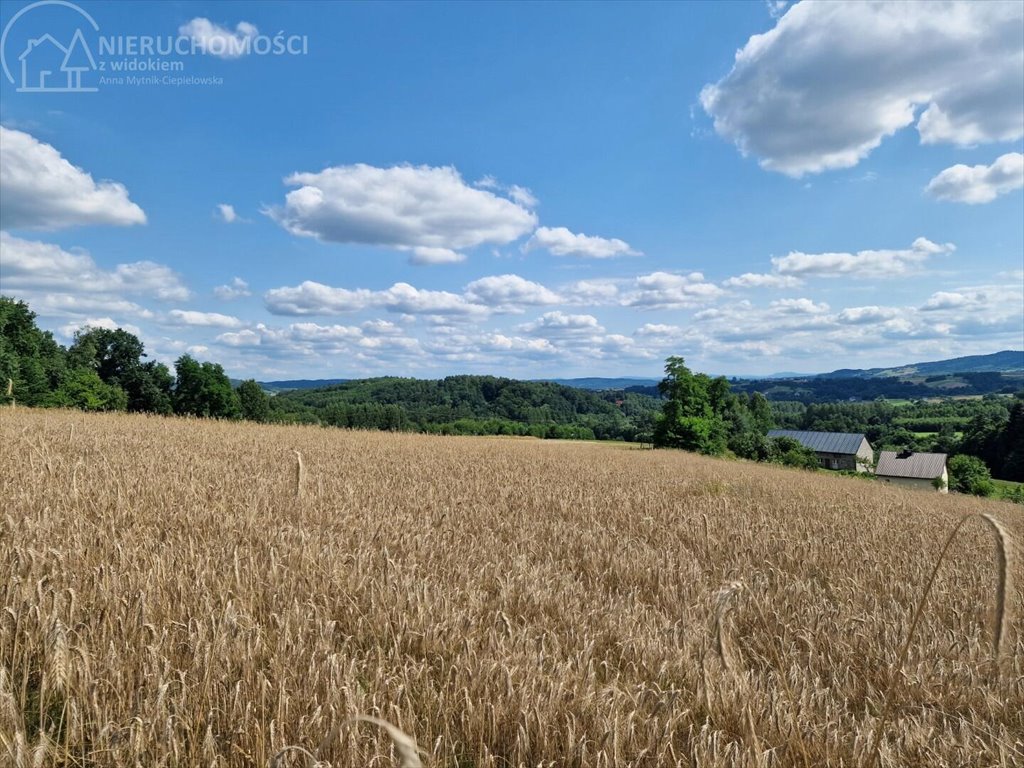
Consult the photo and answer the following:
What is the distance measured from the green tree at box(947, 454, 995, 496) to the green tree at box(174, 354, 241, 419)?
85255 millimetres

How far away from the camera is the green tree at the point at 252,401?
2623 inches

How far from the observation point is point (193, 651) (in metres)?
2.78

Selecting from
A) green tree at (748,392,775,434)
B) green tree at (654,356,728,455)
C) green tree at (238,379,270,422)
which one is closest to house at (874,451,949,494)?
green tree at (748,392,775,434)

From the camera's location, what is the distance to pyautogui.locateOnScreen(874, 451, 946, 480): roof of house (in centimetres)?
9156

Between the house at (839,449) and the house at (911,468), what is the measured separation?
21.3ft

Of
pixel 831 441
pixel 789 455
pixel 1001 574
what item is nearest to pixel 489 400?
pixel 831 441

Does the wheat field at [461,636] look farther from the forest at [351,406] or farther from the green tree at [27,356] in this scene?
the green tree at [27,356]

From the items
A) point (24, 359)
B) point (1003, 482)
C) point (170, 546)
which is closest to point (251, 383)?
point (24, 359)

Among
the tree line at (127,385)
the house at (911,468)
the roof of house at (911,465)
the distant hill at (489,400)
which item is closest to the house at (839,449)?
the roof of house at (911,465)

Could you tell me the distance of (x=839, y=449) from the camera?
114 meters

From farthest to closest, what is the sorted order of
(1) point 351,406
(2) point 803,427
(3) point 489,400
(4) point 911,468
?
(2) point 803,427 < (3) point 489,400 < (4) point 911,468 < (1) point 351,406

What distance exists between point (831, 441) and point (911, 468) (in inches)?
898

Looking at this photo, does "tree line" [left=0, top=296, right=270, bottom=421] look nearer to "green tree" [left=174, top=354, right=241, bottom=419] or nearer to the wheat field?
"green tree" [left=174, top=354, right=241, bottom=419]

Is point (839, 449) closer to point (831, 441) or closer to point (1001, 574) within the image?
point (831, 441)
